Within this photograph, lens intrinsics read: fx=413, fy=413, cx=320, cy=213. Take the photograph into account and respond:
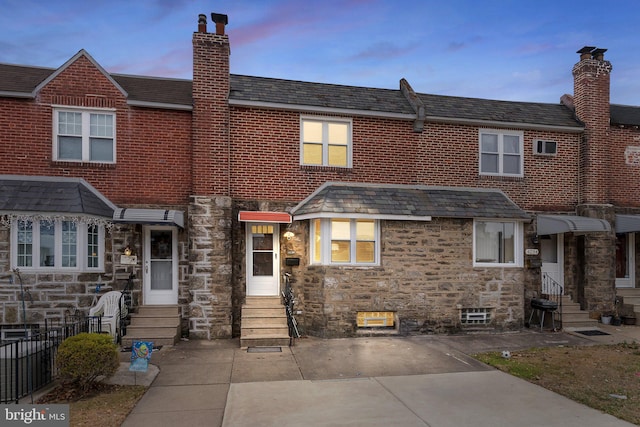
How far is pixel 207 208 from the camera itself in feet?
36.6

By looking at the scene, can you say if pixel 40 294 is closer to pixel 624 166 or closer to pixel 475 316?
pixel 475 316

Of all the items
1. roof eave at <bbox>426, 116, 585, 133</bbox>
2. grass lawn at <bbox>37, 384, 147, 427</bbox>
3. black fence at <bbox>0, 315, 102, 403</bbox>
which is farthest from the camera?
roof eave at <bbox>426, 116, 585, 133</bbox>

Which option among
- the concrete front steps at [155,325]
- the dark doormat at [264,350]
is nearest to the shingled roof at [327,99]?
the concrete front steps at [155,325]

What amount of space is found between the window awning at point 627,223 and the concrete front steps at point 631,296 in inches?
81.0

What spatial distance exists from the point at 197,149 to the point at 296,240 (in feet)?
12.2

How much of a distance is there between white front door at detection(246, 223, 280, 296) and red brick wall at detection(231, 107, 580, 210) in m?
1.00

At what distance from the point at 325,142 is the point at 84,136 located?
6.65 metres

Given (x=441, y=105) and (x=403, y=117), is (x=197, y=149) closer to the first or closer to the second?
(x=403, y=117)

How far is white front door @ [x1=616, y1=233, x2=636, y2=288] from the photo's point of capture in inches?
569

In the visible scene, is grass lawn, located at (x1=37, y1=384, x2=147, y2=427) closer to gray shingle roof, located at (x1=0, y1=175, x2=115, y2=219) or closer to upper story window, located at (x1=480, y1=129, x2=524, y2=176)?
gray shingle roof, located at (x1=0, y1=175, x2=115, y2=219)

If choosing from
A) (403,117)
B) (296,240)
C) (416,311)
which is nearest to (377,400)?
(416,311)

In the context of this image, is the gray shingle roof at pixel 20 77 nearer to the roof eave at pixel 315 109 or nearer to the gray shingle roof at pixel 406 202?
the roof eave at pixel 315 109

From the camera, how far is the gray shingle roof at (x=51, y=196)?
9922 mm

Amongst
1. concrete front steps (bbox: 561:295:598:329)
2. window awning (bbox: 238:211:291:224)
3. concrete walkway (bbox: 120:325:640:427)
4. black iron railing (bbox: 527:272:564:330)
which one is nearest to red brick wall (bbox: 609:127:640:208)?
black iron railing (bbox: 527:272:564:330)
